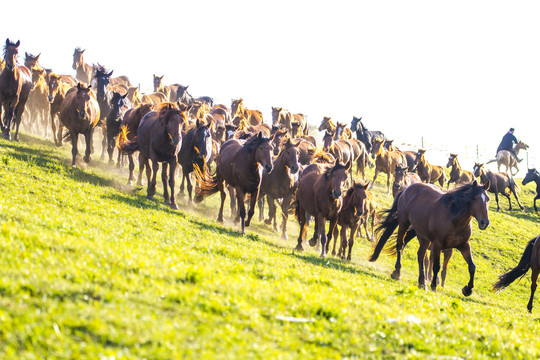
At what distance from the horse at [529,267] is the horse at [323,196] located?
6.13 metres

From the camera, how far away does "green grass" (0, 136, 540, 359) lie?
6.41 meters

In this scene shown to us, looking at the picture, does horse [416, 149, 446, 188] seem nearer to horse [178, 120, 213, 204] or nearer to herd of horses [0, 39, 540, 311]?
herd of horses [0, 39, 540, 311]

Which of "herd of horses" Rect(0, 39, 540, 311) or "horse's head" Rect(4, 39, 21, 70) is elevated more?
"horse's head" Rect(4, 39, 21, 70)

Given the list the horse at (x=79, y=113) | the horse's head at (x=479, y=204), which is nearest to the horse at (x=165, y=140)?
the horse at (x=79, y=113)

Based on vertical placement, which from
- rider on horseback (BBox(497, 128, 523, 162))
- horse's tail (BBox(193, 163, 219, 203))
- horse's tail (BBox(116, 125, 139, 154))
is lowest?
horse's tail (BBox(193, 163, 219, 203))

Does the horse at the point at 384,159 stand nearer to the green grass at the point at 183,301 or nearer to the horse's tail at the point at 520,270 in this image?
the horse's tail at the point at 520,270

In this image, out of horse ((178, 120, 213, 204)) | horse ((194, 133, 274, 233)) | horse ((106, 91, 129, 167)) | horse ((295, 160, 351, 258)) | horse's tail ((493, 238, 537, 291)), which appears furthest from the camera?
horse ((106, 91, 129, 167))

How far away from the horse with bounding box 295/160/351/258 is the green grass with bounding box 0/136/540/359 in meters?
2.75

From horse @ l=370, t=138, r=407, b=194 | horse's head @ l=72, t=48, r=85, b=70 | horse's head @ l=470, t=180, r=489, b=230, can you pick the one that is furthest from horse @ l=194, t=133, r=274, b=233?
horse's head @ l=72, t=48, r=85, b=70

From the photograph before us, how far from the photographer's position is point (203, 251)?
12.4 meters

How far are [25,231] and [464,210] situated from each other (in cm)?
1101

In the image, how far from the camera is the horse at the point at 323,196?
17484mm

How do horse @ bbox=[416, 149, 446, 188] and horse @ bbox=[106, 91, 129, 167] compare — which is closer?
horse @ bbox=[106, 91, 129, 167]

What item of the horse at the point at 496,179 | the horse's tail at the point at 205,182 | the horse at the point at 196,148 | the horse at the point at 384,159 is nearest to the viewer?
the horse's tail at the point at 205,182
